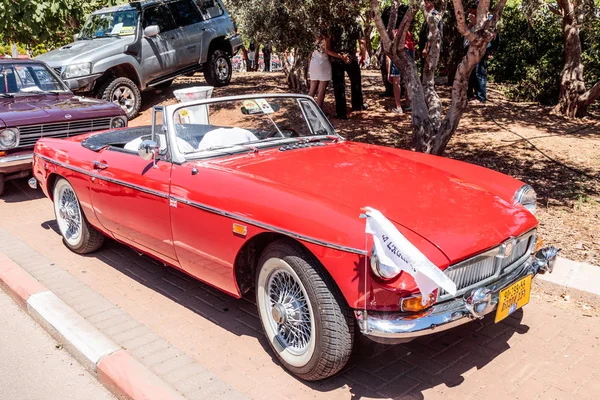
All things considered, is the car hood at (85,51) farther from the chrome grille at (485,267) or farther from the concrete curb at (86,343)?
the chrome grille at (485,267)

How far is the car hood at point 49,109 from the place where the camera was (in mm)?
6961

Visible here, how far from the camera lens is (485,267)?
10.2ft

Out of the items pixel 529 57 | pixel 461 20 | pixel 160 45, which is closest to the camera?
pixel 461 20

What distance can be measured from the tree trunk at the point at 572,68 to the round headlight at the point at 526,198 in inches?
257

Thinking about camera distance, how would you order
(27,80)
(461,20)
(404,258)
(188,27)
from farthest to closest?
(188,27), (27,80), (461,20), (404,258)

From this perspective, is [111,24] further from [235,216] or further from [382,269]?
[382,269]

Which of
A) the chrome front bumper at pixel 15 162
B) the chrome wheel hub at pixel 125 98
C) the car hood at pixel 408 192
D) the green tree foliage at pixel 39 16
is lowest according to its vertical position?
the chrome front bumper at pixel 15 162

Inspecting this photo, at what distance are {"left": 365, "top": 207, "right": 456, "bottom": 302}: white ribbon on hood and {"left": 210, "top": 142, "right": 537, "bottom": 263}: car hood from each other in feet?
0.86

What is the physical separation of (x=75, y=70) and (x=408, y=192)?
28.0 ft

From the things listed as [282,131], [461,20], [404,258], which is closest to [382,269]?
[404,258]

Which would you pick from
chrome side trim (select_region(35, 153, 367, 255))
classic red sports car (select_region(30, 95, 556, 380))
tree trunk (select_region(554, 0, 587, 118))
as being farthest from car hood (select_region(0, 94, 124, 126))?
tree trunk (select_region(554, 0, 587, 118))

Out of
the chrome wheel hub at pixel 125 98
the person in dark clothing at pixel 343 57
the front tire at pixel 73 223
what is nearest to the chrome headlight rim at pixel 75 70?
the chrome wheel hub at pixel 125 98

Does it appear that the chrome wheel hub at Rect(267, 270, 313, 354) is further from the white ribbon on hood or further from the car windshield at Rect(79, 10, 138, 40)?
the car windshield at Rect(79, 10, 138, 40)

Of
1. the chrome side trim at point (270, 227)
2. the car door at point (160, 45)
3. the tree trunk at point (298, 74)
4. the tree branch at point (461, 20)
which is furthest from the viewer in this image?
the tree trunk at point (298, 74)
